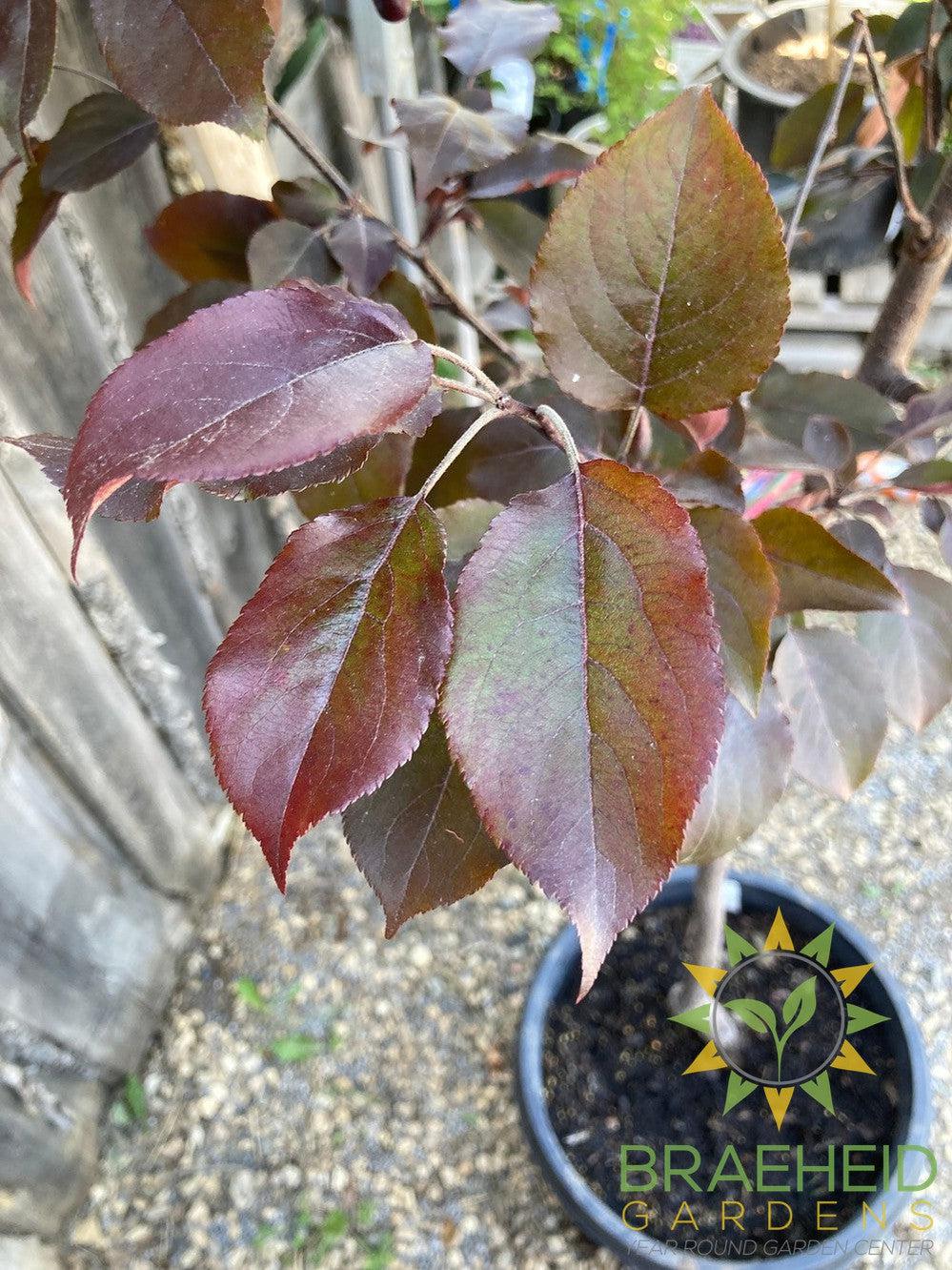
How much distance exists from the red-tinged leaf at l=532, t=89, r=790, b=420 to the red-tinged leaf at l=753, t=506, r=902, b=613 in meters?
0.11

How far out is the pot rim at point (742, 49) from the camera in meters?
1.87

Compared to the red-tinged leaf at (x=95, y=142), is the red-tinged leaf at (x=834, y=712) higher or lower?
lower

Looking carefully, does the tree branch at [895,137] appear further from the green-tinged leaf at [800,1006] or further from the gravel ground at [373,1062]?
the gravel ground at [373,1062]

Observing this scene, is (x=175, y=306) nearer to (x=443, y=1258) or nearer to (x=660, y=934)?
(x=660, y=934)

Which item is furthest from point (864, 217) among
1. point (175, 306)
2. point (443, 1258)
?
point (443, 1258)

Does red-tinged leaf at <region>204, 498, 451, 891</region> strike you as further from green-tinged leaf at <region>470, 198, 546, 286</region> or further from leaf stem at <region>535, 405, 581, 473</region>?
green-tinged leaf at <region>470, 198, 546, 286</region>

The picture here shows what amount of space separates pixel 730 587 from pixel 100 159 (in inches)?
21.2

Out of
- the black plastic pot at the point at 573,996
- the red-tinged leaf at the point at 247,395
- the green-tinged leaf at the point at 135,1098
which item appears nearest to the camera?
the red-tinged leaf at the point at 247,395

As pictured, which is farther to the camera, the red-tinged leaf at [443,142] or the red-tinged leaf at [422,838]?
the red-tinged leaf at [443,142]

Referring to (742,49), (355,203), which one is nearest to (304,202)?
(355,203)

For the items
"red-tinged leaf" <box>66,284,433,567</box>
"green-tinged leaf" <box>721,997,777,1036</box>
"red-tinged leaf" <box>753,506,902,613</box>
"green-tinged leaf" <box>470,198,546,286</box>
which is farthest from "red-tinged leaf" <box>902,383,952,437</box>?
"green-tinged leaf" <box>721,997,777,1036</box>

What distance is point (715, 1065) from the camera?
96 centimetres

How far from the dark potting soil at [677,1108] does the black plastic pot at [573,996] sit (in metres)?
0.03

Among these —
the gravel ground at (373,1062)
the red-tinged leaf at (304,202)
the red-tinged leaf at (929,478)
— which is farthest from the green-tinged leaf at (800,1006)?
the red-tinged leaf at (304,202)
